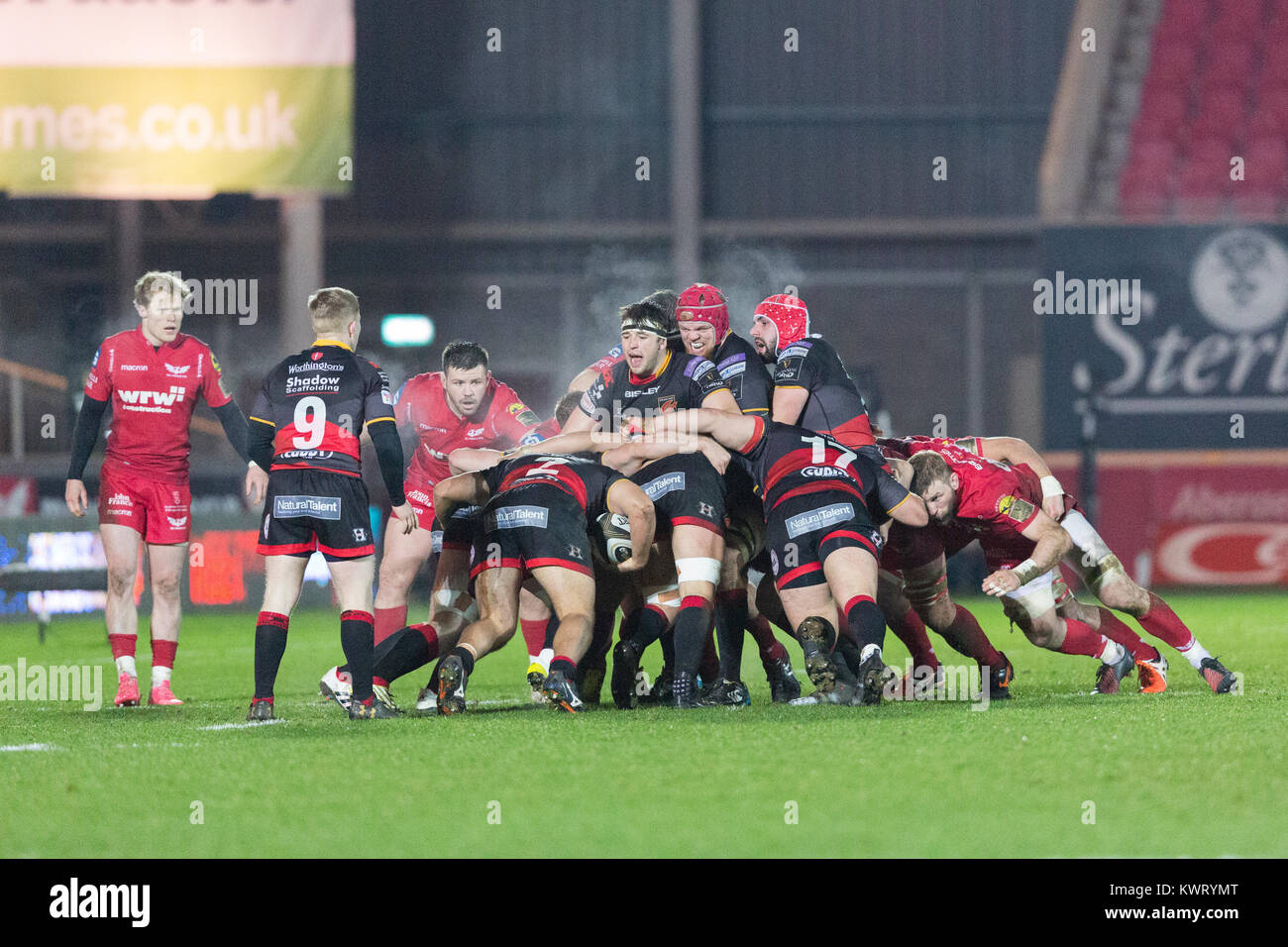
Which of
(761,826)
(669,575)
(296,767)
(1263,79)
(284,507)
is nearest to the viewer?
(761,826)

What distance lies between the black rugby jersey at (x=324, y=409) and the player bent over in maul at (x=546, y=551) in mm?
554

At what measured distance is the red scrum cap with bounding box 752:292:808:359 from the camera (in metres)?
8.26

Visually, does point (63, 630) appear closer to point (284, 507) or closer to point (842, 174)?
point (284, 507)

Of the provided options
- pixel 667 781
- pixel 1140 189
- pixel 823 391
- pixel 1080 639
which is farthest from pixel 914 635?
pixel 1140 189

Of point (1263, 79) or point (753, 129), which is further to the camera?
point (753, 129)

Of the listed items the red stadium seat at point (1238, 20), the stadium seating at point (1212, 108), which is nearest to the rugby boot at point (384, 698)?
the stadium seating at point (1212, 108)

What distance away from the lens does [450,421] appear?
27.2ft

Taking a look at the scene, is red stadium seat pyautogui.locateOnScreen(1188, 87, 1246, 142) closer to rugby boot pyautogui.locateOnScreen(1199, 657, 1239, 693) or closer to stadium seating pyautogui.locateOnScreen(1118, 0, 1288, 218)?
stadium seating pyautogui.locateOnScreen(1118, 0, 1288, 218)

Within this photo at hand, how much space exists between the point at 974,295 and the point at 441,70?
800 cm

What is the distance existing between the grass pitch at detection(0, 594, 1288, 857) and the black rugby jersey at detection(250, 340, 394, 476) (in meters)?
1.05

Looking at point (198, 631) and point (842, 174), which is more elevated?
point (842, 174)

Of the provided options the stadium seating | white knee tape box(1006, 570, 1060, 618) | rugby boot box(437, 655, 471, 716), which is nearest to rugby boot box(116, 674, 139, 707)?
rugby boot box(437, 655, 471, 716)

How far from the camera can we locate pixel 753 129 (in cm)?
2409

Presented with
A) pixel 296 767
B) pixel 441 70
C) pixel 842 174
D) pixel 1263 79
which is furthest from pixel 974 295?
pixel 296 767
